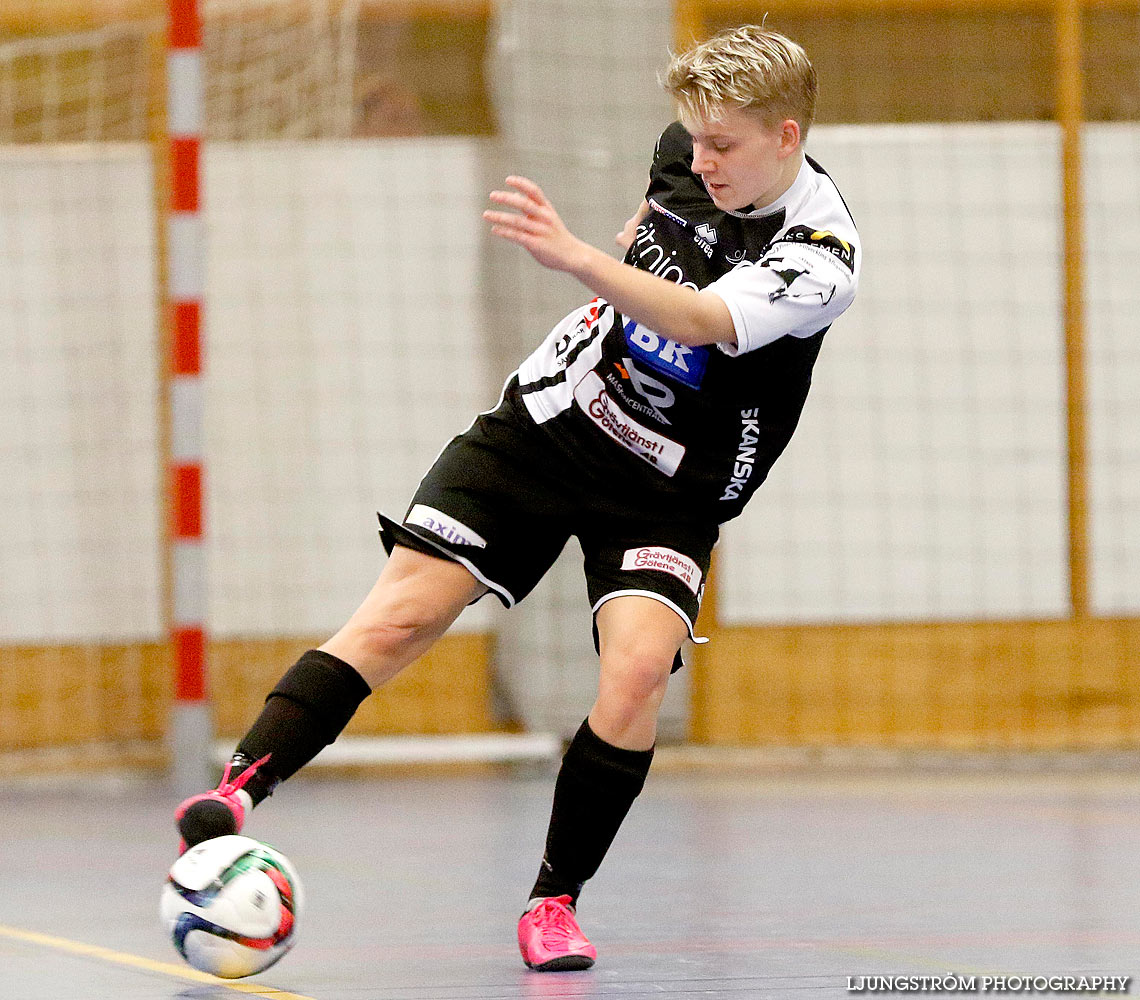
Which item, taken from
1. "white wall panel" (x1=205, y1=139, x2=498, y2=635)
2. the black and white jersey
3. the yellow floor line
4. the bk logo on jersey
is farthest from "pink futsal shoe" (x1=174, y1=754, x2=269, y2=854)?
"white wall panel" (x1=205, y1=139, x2=498, y2=635)

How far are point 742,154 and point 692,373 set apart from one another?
1.20 feet

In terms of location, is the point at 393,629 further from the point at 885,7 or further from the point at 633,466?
the point at 885,7

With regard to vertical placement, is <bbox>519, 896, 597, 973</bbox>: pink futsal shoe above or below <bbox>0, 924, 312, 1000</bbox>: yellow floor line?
above

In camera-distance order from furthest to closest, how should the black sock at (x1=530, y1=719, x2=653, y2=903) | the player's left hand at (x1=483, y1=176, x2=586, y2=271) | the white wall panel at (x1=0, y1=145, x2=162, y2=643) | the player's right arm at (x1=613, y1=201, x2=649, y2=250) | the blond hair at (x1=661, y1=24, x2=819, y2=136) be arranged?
the white wall panel at (x1=0, y1=145, x2=162, y2=643), the player's right arm at (x1=613, y1=201, x2=649, y2=250), the black sock at (x1=530, y1=719, x2=653, y2=903), the blond hair at (x1=661, y1=24, x2=819, y2=136), the player's left hand at (x1=483, y1=176, x2=586, y2=271)

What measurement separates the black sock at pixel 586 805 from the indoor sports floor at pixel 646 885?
0.49 ft

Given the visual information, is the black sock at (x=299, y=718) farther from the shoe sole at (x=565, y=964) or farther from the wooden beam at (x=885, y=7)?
the wooden beam at (x=885, y=7)

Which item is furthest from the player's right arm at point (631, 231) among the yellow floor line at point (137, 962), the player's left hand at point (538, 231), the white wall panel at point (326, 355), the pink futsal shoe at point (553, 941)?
the white wall panel at point (326, 355)

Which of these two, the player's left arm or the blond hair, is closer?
the player's left arm

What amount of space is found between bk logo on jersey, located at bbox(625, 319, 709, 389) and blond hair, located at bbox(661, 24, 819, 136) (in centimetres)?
36

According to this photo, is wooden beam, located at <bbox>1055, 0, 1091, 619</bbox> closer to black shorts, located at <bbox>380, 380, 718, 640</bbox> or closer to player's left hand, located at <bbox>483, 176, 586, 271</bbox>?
black shorts, located at <bbox>380, 380, 718, 640</bbox>

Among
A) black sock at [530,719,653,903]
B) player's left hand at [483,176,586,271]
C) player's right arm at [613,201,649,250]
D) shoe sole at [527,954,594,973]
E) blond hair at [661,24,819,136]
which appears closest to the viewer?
player's left hand at [483,176,586,271]

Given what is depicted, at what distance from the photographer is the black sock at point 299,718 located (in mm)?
3018

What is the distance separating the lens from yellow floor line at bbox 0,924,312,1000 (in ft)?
9.29

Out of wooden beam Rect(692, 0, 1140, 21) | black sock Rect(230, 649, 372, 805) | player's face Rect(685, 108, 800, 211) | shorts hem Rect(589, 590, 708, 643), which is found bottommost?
black sock Rect(230, 649, 372, 805)
